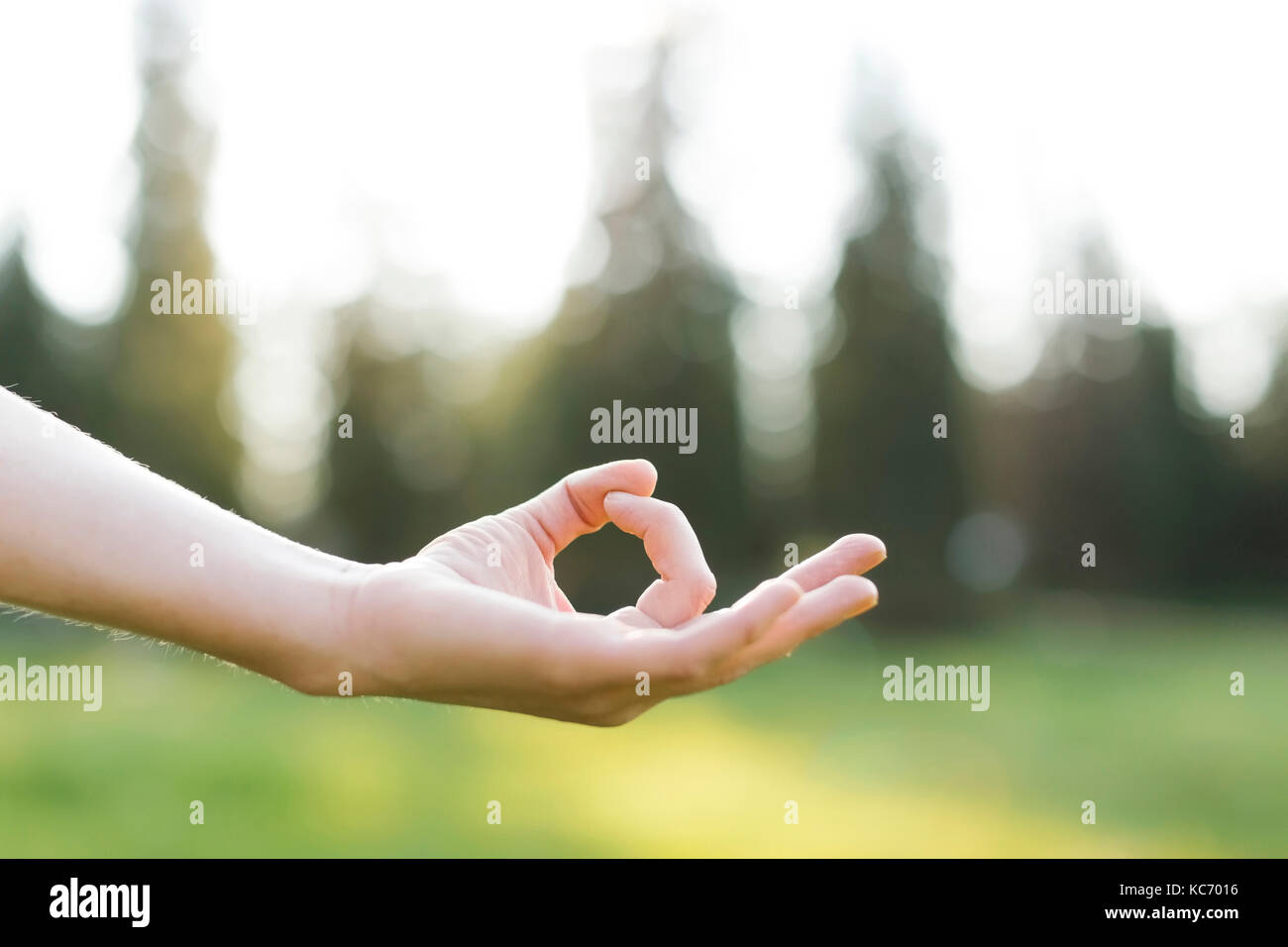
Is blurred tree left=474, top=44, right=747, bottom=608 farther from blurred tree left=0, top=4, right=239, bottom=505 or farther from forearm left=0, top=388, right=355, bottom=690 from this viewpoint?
forearm left=0, top=388, right=355, bottom=690

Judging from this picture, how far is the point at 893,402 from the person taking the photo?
89.2 feet

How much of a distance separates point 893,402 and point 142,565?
86.0 feet

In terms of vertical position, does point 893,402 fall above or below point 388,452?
above

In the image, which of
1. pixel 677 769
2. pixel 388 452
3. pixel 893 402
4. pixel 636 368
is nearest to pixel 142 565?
pixel 677 769

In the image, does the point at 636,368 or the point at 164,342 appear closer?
the point at 164,342

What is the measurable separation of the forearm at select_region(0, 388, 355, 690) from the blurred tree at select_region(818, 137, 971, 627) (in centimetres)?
2518

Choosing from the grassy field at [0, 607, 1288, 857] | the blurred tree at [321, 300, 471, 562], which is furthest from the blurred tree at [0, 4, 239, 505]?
the grassy field at [0, 607, 1288, 857]

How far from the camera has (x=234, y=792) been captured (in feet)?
50.3

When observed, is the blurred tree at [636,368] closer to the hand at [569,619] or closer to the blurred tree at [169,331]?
the blurred tree at [169,331]

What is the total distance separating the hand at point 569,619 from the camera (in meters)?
2.21

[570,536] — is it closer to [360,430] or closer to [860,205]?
[360,430]

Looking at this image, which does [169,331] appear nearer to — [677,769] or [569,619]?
[677,769]
